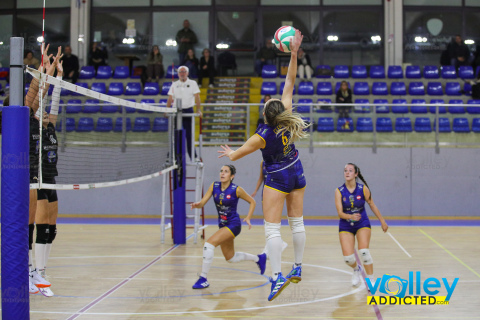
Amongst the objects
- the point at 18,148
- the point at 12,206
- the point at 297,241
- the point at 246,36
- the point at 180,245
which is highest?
the point at 246,36

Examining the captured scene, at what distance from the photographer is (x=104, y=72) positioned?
1998 cm

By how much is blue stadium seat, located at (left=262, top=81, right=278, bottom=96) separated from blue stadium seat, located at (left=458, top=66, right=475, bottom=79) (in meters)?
6.36

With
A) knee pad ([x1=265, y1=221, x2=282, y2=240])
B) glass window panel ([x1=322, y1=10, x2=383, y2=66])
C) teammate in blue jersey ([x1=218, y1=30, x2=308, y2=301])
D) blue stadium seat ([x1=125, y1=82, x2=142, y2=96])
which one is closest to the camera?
teammate in blue jersey ([x1=218, y1=30, x2=308, y2=301])

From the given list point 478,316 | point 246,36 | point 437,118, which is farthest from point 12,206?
point 246,36

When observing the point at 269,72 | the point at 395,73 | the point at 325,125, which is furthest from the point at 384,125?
the point at 269,72

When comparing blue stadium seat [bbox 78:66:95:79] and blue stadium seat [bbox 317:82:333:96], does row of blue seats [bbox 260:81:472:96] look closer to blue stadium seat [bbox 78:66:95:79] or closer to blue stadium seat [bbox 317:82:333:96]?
blue stadium seat [bbox 317:82:333:96]

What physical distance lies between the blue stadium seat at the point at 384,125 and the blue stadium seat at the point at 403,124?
18 cm

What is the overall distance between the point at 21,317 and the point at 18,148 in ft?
4.64

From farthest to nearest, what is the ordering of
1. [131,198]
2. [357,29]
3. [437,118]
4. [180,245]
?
[357,29] → [131,198] → [437,118] → [180,245]

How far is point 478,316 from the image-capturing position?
19.0 ft

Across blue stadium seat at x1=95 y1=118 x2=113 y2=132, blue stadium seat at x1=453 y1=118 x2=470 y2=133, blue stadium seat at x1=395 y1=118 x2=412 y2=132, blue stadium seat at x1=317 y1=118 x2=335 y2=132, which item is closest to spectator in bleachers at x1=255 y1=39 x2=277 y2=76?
blue stadium seat at x1=317 y1=118 x2=335 y2=132

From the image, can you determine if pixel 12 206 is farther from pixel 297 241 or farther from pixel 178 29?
pixel 178 29

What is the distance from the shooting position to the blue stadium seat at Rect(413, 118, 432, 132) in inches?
576

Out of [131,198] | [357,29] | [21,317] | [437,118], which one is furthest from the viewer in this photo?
[357,29]
